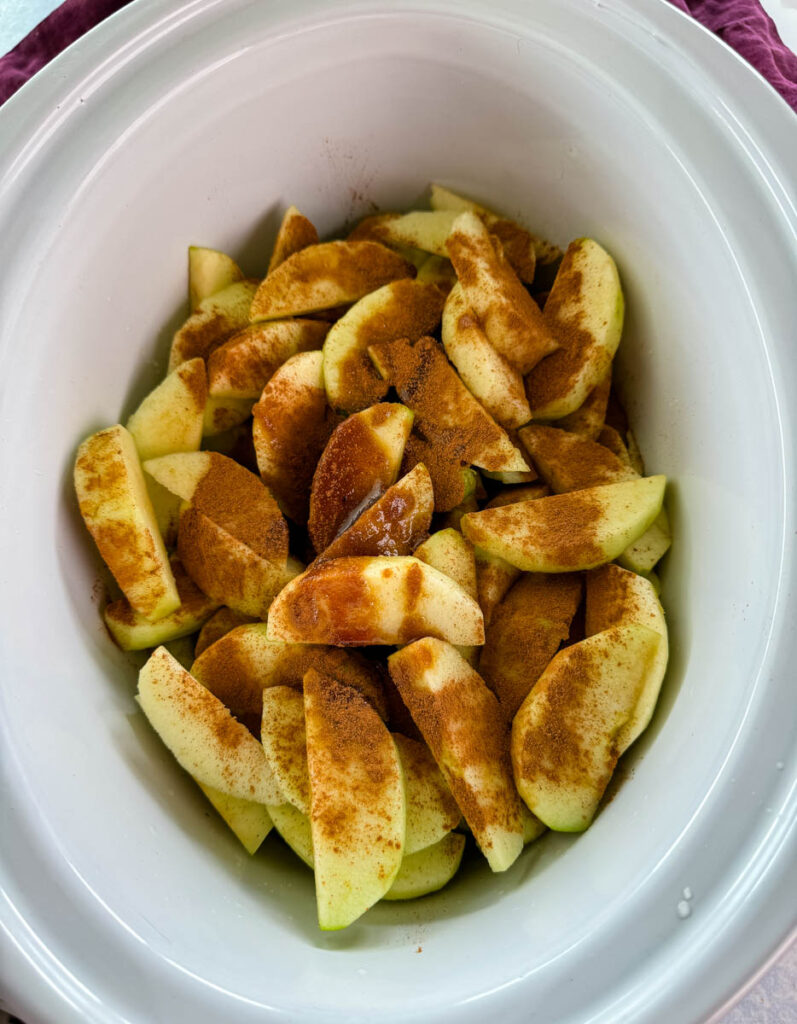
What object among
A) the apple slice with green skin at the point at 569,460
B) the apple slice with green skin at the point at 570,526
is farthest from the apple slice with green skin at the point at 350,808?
the apple slice with green skin at the point at 569,460

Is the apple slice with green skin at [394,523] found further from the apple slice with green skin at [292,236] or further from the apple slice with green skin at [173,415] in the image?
the apple slice with green skin at [292,236]

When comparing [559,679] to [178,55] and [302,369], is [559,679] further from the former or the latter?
[178,55]

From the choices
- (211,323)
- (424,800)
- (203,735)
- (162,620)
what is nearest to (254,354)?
(211,323)

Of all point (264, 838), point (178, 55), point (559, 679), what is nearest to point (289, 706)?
point (264, 838)

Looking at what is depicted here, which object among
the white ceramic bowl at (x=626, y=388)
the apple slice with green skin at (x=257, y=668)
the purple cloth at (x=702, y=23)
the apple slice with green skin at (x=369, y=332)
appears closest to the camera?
the white ceramic bowl at (x=626, y=388)

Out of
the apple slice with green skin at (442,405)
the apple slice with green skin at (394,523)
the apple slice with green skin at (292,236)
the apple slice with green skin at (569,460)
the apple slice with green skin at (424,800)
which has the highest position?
the apple slice with green skin at (569,460)

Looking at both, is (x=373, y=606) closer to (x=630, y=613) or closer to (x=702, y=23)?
(x=630, y=613)

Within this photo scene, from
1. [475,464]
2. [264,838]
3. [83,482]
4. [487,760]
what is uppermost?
[475,464]
